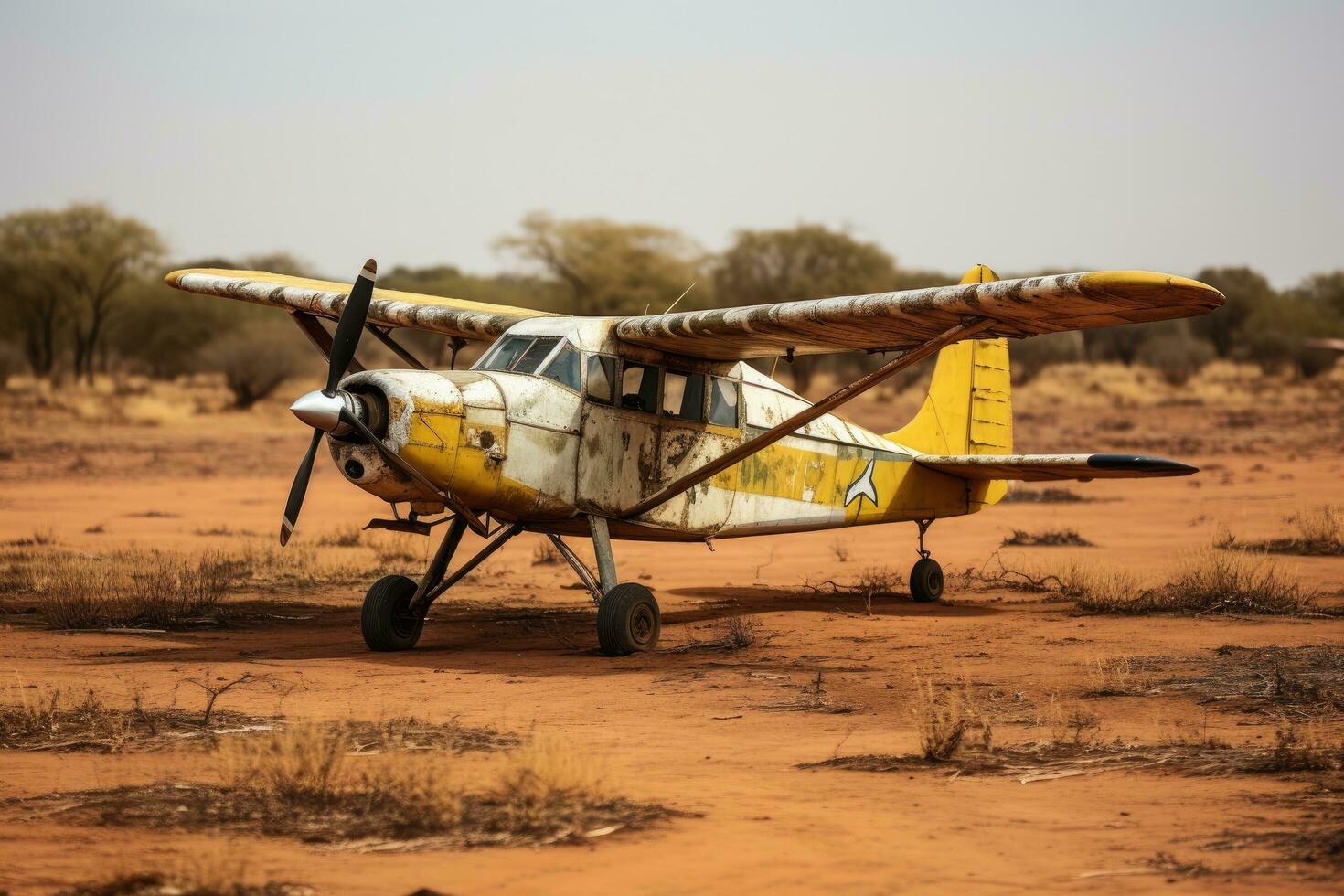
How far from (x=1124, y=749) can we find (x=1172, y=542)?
13.9 meters

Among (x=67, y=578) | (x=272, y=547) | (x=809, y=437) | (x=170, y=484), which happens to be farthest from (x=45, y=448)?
(x=809, y=437)

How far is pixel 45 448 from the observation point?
121 feet

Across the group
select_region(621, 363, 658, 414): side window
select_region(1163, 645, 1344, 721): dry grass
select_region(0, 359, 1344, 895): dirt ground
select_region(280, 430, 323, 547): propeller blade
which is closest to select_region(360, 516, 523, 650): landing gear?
select_region(0, 359, 1344, 895): dirt ground

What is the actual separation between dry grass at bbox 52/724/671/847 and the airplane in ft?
11.3

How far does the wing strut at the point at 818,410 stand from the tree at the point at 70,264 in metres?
59.9

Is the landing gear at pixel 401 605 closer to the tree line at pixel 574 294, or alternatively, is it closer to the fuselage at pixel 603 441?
the fuselage at pixel 603 441

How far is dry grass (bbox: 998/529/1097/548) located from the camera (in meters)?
21.0

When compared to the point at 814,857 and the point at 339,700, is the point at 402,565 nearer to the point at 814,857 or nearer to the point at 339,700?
the point at 339,700

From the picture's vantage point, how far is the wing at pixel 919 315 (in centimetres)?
987

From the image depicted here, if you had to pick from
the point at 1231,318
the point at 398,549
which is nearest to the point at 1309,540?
the point at 398,549

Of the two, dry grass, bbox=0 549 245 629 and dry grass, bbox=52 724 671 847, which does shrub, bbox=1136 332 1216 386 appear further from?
dry grass, bbox=52 724 671 847

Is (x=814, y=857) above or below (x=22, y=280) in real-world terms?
below

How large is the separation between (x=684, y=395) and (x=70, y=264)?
61843 millimetres

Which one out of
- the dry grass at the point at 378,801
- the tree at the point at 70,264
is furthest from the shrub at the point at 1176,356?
the dry grass at the point at 378,801
